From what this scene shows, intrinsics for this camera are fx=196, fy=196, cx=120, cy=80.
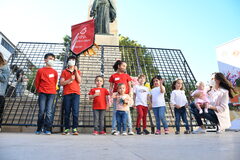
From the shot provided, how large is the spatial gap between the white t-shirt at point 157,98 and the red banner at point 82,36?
115 inches

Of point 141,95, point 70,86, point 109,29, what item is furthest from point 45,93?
point 109,29

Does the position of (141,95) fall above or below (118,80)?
below

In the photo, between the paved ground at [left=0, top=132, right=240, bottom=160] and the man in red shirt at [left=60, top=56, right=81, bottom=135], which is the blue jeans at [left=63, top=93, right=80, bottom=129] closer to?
the man in red shirt at [left=60, top=56, right=81, bottom=135]

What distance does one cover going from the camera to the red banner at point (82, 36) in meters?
6.33

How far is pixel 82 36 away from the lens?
6473 millimetres

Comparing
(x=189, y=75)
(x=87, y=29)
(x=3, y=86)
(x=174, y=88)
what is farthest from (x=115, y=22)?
(x=3, y=86)

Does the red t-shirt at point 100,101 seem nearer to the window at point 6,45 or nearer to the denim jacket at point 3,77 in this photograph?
the denim jacket at point 3,77

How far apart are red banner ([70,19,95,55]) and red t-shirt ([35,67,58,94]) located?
2.53 metres

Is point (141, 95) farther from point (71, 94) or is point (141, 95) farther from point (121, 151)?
point (121, 151)

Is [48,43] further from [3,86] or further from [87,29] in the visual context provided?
[3,86]

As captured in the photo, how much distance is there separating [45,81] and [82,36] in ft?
10.0

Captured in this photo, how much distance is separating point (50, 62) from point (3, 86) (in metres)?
1.08

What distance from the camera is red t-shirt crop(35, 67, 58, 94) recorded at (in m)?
3.76

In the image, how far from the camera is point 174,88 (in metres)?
4.70
